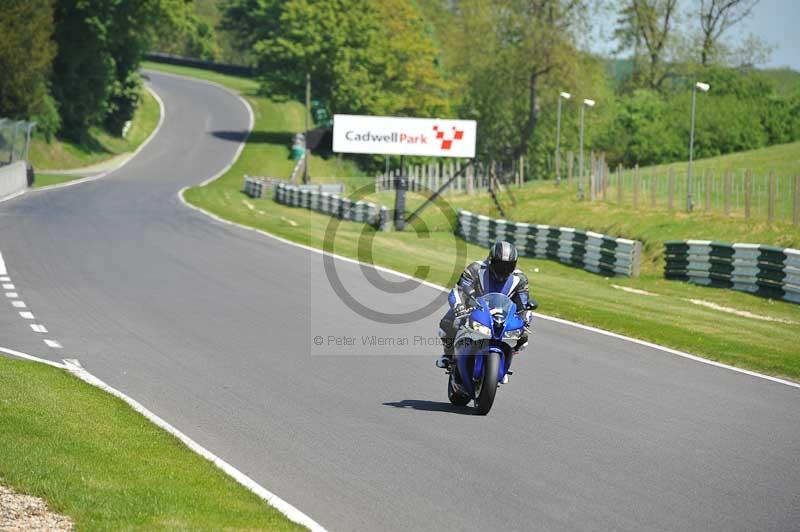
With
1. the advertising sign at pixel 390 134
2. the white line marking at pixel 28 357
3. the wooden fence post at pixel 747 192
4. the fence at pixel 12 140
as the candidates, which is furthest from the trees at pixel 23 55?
the white line marking at pixel 28 357

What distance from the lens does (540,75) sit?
82.9 m

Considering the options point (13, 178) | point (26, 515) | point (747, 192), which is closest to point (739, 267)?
point (747, 192)

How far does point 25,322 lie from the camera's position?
18.2 m

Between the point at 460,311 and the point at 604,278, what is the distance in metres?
21.6

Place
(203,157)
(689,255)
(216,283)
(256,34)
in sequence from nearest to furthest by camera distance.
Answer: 1. (216,283)
2. (689,255)
3. (203,157)
4. (256,34)

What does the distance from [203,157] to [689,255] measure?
57.0 metres

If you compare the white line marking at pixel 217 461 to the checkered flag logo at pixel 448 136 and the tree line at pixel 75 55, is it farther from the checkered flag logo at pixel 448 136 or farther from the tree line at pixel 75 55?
the tree line at pixel 75 55

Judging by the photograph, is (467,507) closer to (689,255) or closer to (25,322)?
(25,322)

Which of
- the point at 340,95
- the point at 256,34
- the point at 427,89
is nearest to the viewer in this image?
the point at 340,95

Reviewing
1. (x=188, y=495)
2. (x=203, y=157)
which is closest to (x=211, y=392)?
(x=188, y=495)

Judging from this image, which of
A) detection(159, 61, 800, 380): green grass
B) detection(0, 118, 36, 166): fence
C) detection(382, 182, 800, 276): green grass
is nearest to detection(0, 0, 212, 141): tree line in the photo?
detection(0, 118, 36, 166): fence

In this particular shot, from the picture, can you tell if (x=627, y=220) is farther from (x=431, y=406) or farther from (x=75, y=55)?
(x=75, y=55)

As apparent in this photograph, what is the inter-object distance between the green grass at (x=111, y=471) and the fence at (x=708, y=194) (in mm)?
25559

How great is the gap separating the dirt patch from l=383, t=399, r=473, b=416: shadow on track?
202 inches
